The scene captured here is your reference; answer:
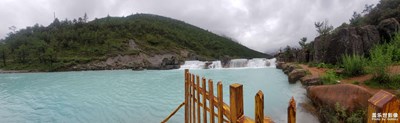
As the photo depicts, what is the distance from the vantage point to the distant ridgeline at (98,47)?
138ft

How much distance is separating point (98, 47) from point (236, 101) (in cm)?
6048

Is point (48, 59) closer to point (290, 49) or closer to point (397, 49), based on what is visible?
point (290, 49)

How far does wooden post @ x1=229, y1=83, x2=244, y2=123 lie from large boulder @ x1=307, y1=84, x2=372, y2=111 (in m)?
3.80

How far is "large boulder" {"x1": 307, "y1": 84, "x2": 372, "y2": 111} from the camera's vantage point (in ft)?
13.9

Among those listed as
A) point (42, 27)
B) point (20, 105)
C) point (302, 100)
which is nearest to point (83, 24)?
point (42, 27)

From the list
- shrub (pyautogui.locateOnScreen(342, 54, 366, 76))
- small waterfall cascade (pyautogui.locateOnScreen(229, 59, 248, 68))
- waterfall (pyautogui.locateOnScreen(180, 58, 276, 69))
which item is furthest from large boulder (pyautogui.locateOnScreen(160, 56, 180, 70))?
shrub (pyautogui.locateOnScreen(342, 54, 366, 76))

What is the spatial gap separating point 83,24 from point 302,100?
3176 inches

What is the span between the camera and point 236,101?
1.47 meters

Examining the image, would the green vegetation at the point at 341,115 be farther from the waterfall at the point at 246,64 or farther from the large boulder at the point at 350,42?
the waterfall at the point at 246,64

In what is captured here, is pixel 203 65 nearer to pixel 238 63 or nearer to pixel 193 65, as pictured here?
pixel 193 65

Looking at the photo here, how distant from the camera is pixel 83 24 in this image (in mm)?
73188

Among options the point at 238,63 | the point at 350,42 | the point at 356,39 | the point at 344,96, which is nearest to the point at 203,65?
the point at 238,63

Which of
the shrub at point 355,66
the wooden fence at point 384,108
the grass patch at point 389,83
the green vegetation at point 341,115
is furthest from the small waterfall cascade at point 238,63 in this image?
the wooden fence at point 384,108

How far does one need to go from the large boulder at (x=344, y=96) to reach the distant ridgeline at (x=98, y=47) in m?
28.8
